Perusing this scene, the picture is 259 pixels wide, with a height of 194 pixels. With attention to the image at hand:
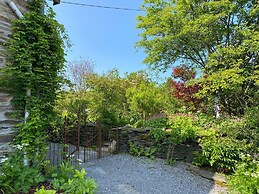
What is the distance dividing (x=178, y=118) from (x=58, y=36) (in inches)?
160

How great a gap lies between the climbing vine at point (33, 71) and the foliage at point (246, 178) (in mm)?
3409

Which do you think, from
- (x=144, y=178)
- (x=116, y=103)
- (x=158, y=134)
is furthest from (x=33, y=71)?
(x=116, y=103)

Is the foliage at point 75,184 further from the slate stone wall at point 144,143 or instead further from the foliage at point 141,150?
the slate stone wall at point 144,143

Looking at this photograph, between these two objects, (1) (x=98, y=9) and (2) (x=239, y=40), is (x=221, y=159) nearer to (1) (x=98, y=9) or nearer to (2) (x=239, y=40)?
(2) (x=239, y=40)

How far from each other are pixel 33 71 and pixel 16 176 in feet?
5.13

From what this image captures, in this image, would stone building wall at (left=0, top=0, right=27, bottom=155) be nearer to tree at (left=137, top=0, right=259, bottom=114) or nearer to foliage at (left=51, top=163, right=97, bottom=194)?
foliage at (left=51, top=163, right=97, bottom=194)

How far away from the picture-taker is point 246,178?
11.4 ft

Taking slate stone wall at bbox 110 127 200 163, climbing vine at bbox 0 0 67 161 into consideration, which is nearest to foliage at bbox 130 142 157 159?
slate stone wall at bbox 110 127 200 163

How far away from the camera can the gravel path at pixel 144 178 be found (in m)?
3.47

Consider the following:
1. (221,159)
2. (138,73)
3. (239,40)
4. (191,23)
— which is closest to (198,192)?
(221,159)

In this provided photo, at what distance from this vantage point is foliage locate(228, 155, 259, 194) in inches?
126

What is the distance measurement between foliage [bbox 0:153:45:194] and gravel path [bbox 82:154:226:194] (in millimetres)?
1077

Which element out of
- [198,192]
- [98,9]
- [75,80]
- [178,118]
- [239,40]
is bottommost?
[198,192]

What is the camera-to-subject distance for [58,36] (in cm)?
334
